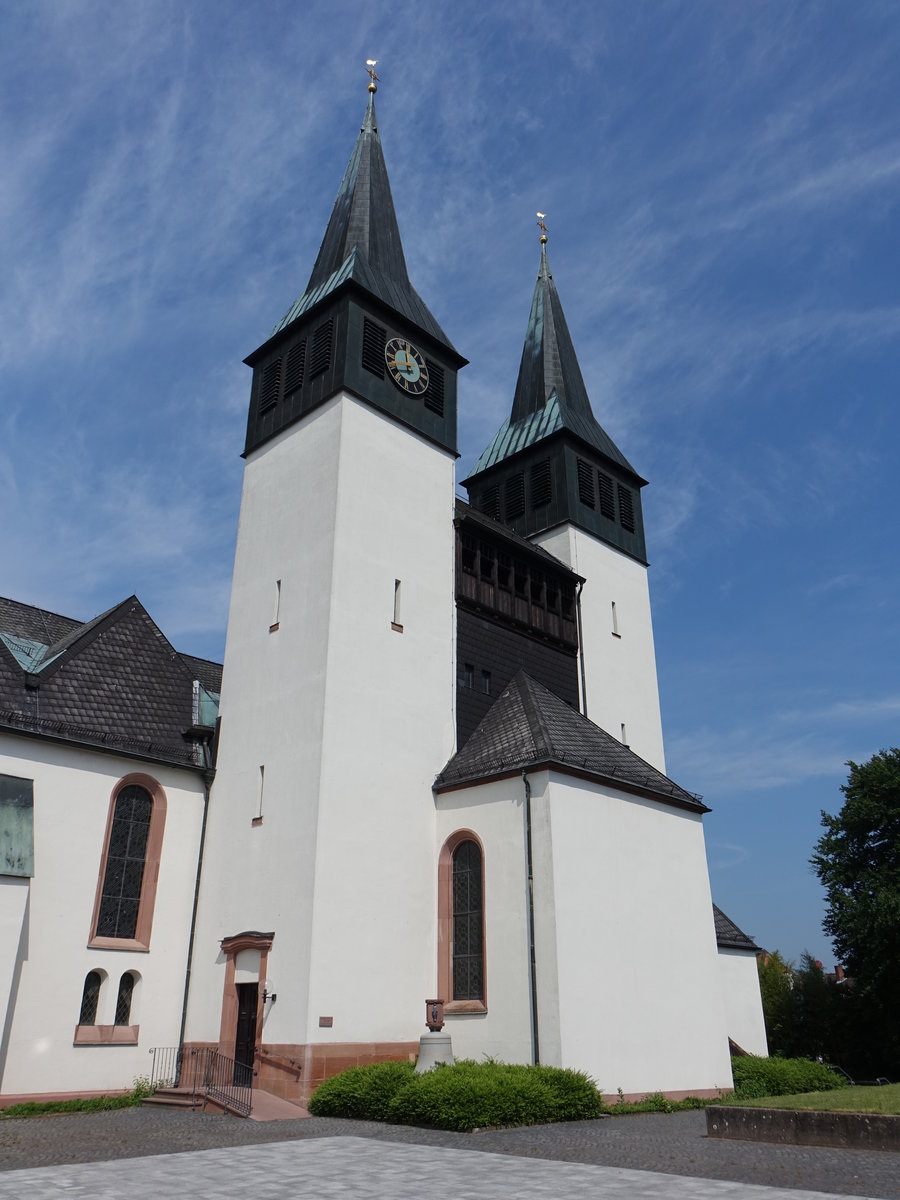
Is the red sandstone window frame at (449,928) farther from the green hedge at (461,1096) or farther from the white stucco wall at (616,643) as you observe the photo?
the white stucco wall at (616,643)

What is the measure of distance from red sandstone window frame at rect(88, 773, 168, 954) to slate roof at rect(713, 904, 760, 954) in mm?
18146

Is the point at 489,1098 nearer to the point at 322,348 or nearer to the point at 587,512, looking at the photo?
the point at 322,348

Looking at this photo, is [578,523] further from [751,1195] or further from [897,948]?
[751,1195]

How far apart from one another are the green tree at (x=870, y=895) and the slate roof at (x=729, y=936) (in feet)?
17.4

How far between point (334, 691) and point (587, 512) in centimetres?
1464

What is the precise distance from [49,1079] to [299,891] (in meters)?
5.99

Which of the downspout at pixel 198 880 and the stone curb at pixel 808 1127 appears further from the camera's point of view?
the downspout at pixel 198 880

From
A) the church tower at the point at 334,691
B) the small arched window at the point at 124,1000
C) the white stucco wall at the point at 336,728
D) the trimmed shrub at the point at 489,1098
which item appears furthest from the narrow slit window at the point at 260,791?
the trimmed shrub at the point at 489,1098

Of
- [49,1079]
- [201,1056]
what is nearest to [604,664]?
[201,1056]

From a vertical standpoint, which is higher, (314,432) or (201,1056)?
(314,432)

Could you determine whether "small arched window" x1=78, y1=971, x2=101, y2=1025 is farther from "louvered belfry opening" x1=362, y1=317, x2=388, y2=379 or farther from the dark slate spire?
the dark slate spire

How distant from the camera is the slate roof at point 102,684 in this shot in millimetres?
21500

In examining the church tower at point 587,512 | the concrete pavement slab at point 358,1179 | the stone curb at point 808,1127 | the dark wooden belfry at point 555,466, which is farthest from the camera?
the dark wooden belfry at point 555,466

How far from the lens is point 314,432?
25328 millimetres
